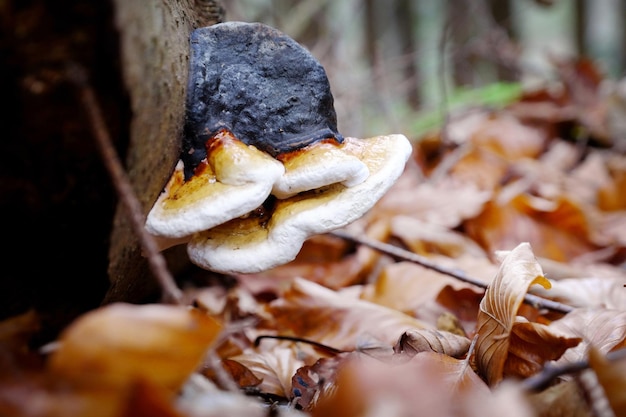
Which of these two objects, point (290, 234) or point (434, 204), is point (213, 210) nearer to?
point (290, 234)

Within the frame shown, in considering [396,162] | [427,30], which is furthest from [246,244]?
[427,30]

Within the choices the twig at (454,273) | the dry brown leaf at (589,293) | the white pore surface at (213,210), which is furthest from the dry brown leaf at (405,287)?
the white pore surface at (213,210)

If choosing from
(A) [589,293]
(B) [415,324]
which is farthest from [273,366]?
(A) [589,293]

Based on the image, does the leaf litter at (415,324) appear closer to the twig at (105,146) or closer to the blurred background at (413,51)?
the twig at (105,146)

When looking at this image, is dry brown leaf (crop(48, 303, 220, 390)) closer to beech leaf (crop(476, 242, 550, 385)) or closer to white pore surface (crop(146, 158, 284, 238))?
white pore surface (crop(146, 158, 284, 238))

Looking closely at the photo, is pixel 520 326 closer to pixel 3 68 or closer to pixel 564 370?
pixel 564 370

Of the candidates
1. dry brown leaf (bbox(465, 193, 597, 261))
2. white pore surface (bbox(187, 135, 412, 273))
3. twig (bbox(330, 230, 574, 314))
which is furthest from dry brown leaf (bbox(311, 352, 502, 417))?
dry brown leaf (bbox(465, 193, 597, 261))
